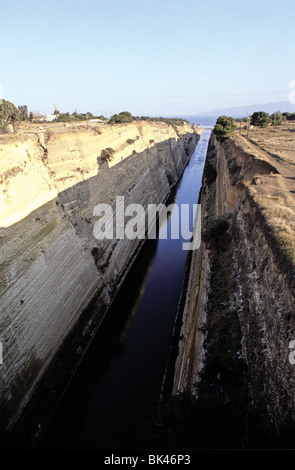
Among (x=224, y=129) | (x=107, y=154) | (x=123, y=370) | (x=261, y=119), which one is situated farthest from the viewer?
(x=261, y=119)

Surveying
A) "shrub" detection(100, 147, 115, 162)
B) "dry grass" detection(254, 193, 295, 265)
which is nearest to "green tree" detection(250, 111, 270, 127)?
"shrub" detection(100, 147, 115, 162)

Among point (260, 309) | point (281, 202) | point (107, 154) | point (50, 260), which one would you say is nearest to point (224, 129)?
point (107, 154)

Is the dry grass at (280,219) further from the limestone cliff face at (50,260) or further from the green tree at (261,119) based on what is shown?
the green tree at (261,119)

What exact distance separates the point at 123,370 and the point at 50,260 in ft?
14.6

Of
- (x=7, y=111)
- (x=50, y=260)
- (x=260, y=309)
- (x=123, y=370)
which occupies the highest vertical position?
(x=7, y=111)

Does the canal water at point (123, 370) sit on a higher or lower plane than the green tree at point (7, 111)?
lower

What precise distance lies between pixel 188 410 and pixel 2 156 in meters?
8.29

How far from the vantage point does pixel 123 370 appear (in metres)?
10.3

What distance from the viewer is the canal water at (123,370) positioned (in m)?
8.36

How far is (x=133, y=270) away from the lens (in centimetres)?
1612

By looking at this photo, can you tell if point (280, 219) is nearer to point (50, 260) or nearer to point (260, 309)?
point (260, 309)

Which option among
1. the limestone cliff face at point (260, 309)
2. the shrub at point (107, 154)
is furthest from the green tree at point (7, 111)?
the limestone cliff face at point (260, 309)

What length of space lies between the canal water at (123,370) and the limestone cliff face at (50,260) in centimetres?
57
